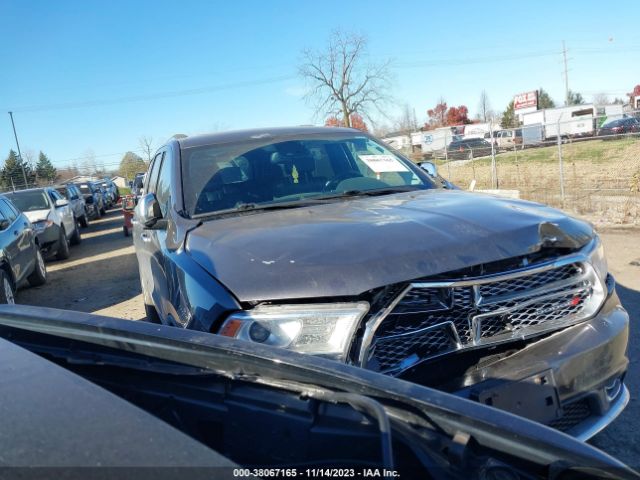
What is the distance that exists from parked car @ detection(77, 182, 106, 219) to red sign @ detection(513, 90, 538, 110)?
50.9 m

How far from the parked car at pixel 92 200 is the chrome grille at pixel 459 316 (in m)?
24.4

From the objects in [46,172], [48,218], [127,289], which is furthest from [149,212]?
[46,172]

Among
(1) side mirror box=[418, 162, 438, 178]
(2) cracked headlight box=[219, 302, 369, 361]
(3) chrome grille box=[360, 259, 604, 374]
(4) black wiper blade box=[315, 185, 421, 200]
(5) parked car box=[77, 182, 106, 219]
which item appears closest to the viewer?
(2) cracked headlight box=[219, 302, 369, 361]

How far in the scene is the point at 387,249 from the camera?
2.28m

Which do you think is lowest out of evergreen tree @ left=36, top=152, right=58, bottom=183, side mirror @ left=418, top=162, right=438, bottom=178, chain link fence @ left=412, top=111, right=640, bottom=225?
chain link fence @ left=412, top=111, right=640, bottom=225

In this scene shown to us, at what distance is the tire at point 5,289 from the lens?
7.09 meters

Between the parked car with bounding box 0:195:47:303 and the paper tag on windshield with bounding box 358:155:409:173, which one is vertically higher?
the paper tag on windshield with bounding box 358:155:409:173

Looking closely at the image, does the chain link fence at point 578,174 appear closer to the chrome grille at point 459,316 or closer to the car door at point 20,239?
the chrome grille at point 459,316

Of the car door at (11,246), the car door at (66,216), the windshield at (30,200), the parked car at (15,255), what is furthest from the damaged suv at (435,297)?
the car door at (66,216)

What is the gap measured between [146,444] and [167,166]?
3.21 m

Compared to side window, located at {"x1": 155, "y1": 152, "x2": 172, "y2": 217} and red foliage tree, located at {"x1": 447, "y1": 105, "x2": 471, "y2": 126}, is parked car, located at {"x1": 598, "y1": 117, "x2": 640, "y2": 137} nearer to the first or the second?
side window, located at {"x1": 155, "y1": 152, "x2": 172, "y2": 217}

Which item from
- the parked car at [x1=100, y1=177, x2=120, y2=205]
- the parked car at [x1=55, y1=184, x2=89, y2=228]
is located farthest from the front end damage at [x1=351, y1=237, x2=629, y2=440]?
the parked car at [x1=100, y1=177, x2=120, y2=205]

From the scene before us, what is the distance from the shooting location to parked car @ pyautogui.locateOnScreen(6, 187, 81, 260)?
39.5 ft

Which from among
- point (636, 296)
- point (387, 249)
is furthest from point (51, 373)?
point (636, 296)
